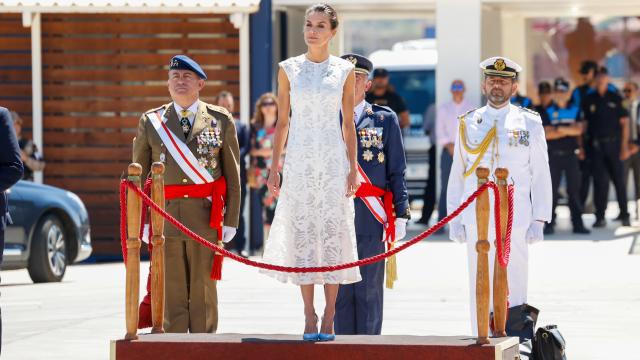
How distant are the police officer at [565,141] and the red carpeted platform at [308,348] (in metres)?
13.3

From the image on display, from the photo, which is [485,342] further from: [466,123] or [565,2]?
[565,2]

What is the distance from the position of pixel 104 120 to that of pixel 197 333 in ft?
39.4

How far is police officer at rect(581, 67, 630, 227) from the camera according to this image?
23000 millimetres

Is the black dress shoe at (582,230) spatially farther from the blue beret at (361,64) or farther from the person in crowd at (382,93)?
the blue beret at (361,64)

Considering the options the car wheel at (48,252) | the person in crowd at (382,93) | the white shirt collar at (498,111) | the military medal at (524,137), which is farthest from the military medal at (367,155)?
the person in crowd at (382,93)

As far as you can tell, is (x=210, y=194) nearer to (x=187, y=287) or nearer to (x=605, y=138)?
(x=187, y=287)

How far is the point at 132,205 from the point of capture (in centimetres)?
916

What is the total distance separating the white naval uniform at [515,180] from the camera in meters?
10.6

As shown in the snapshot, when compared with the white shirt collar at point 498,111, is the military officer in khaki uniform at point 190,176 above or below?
below

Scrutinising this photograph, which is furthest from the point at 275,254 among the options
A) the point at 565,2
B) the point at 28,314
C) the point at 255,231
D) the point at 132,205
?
the point at 565,2

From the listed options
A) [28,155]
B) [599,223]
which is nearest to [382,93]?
[599,223]

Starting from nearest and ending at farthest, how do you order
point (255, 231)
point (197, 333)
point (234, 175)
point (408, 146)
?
point (197, 333) → point (234, 175) → point (255, 231) → point (408, 146)

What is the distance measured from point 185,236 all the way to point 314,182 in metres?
1.37

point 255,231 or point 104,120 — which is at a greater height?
point 104,120
